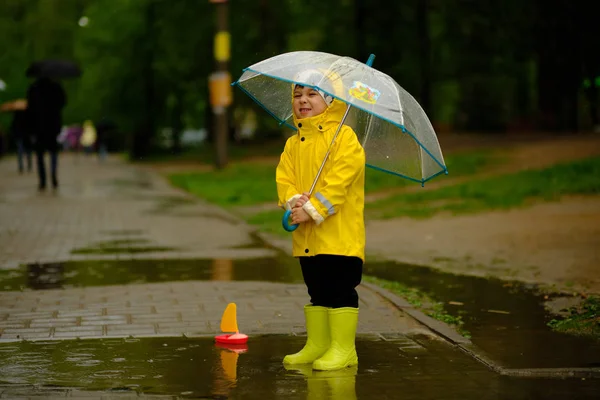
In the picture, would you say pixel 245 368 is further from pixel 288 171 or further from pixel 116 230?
pixel 116 230

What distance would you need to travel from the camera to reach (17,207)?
18.5 metres

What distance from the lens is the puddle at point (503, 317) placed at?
692 centimetres

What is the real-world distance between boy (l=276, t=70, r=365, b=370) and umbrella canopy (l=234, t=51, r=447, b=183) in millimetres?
123

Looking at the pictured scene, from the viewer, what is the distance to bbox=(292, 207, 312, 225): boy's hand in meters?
6.53

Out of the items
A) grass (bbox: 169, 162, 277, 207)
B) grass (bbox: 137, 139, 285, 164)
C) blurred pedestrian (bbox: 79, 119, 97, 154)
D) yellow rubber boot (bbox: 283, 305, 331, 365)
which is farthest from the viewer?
blurred pedestrian (bbox: 79, 119, 97, 154)

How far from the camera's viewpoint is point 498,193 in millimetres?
18359

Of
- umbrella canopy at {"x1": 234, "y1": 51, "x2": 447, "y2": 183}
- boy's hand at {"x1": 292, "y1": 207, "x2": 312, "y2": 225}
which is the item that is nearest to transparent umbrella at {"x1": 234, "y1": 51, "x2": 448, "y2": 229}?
umbrella canopy at {"x1": 234, "y1": 51, "x2": 447, "y2": 183}

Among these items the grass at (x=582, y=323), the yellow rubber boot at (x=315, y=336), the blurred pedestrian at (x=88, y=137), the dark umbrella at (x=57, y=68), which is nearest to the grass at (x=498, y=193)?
the grass at (x=582, y=323)

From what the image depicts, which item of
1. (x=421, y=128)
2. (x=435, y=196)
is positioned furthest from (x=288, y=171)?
(x=435, y=196)

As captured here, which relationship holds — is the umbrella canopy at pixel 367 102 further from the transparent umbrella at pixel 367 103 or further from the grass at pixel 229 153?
the grass at pixel 229 153

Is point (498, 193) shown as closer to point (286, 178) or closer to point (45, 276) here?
point (45, 276)

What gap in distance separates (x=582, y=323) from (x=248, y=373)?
2495 millimetres

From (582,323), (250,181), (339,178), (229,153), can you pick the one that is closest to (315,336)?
(339,178)

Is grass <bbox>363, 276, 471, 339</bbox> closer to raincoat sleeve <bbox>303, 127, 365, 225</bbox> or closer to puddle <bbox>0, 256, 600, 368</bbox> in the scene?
puddle <bbox>0, 256, 600, 368</bbox>
